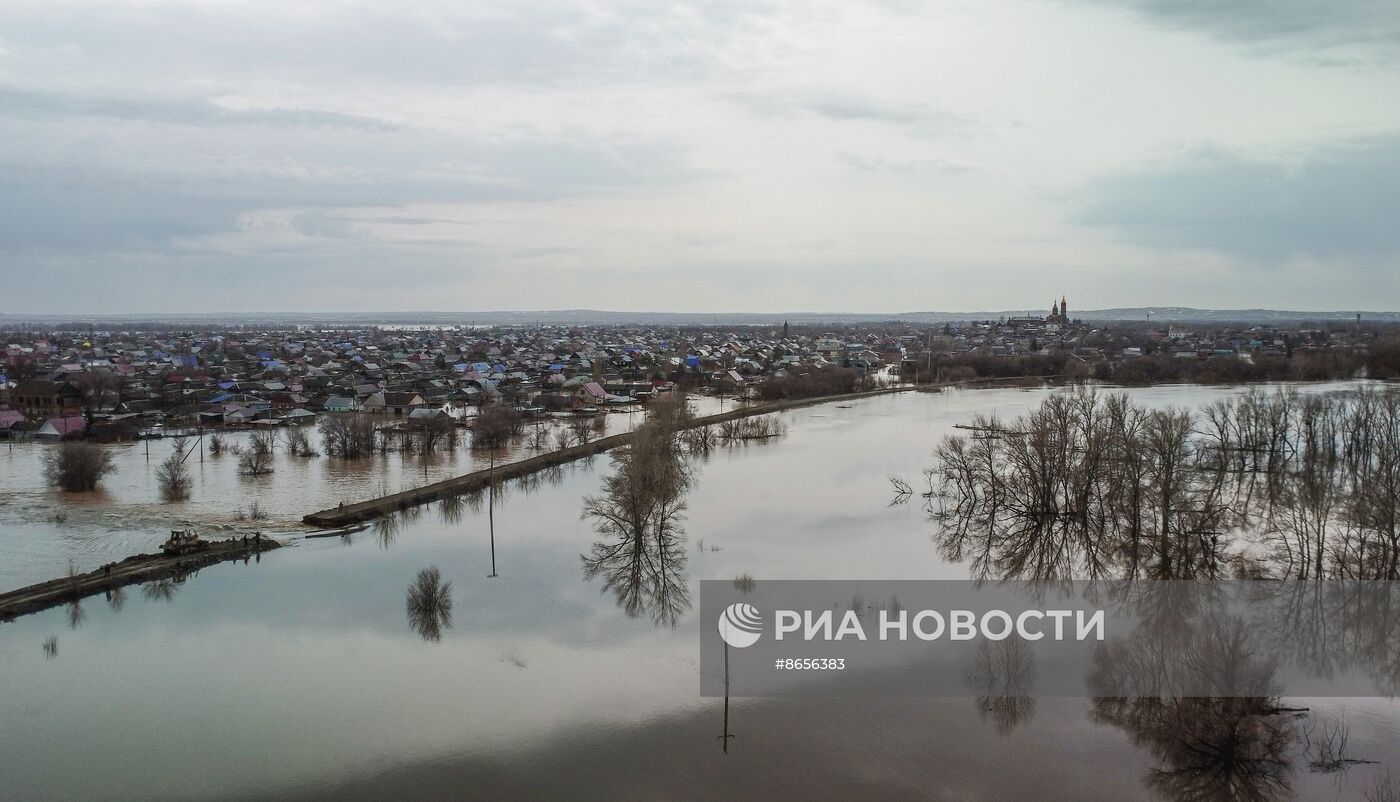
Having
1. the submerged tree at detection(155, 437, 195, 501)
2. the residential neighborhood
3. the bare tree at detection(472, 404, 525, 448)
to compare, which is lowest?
the submerged tree at detection(155, 437, 195, 501)

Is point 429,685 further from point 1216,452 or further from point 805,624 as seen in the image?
point 1216,452

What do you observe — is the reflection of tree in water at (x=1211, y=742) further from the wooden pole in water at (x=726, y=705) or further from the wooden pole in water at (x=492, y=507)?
the wooden pole in water at (x=492, y=507)

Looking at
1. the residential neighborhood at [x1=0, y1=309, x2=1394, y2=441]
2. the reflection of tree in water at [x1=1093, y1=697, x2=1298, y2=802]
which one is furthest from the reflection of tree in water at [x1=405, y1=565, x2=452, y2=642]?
the residential neighborhood at [x1=0, y1=309, x2=1394, y2=441]

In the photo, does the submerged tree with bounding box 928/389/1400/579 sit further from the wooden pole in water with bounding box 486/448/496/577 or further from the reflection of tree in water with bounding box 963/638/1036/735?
the wooden pole in water with bounding box 486/448/496/577

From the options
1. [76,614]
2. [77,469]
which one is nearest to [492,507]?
[76,614]

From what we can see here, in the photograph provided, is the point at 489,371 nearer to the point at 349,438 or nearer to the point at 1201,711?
the point at 349,438

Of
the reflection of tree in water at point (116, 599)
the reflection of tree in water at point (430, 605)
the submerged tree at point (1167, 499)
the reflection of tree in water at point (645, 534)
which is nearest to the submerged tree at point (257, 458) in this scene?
the reflection of tree in water at point (645, 534)

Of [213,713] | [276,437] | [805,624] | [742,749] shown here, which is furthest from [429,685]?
[276,437]
